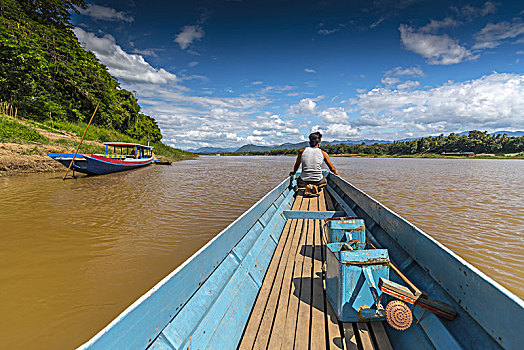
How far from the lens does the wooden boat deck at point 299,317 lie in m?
2.04

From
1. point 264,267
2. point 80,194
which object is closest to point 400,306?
point 264,267

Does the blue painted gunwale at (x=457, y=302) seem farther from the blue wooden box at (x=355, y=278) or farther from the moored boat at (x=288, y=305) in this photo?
the blue wooden box at (x=355, y=278)

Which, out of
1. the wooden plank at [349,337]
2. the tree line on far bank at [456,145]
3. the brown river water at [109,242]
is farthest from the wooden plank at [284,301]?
the tree line on far bank at [456,145]

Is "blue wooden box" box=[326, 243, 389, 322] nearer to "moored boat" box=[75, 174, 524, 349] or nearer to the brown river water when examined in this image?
"moored boat" box=[75, 174, 524, 349]

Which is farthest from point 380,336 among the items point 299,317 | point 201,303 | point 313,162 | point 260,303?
point 313,162

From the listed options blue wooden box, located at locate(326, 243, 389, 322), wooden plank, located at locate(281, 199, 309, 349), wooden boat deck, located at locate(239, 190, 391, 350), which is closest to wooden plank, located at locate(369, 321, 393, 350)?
wooden boat deck, located at locate(239, 190, 391, 350)

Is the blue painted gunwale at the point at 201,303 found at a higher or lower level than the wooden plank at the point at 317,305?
higher

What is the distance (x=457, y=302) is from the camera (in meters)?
1.80

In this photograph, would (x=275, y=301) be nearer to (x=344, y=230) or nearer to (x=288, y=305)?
(x=288, y=305)

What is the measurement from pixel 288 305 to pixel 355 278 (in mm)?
819

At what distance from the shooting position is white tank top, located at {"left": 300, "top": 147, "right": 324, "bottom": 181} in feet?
22.3

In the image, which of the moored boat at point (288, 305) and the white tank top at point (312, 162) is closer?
the moored boat at point (288, 305)

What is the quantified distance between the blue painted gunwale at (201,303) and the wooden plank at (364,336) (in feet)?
3.54

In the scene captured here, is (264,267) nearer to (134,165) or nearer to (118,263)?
(118,263)
